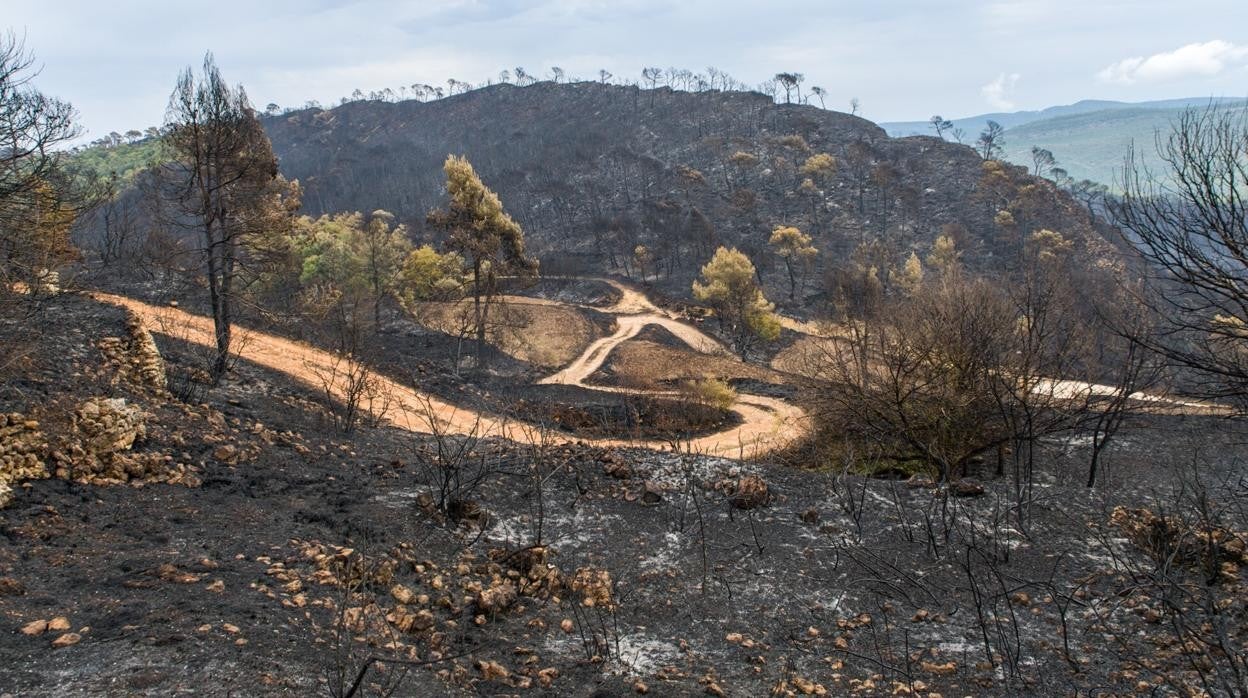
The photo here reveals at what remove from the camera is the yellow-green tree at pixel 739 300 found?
4047 cm

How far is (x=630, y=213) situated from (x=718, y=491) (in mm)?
69663

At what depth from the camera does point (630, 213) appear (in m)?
77.2

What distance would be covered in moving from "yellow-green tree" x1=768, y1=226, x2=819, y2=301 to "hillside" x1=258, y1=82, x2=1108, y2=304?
6.35ft

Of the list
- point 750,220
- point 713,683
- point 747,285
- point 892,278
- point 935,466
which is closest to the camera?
point 713,683

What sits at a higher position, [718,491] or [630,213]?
[630,213]

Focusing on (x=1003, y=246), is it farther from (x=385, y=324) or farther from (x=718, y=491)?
(x=718, y=491)

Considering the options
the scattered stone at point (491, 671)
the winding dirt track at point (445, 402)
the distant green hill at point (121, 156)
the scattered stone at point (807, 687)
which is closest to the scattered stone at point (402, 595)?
the scattered stone at point (491, 671)

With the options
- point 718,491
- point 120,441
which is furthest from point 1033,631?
point 120,441

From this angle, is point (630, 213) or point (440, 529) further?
point (630, 213)

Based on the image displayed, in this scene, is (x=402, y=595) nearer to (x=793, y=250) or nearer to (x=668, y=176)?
(x=793, y=250)

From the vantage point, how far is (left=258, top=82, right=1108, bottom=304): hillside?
70.8 metres

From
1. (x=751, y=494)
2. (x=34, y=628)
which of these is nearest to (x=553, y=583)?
(x=751, y=494)

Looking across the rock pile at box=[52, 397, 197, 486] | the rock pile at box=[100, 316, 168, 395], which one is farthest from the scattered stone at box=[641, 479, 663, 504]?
the rock pile at box=[100, 316, 168, 395]

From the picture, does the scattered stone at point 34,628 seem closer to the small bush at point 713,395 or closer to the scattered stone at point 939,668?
the scattered stone at point 939,668
